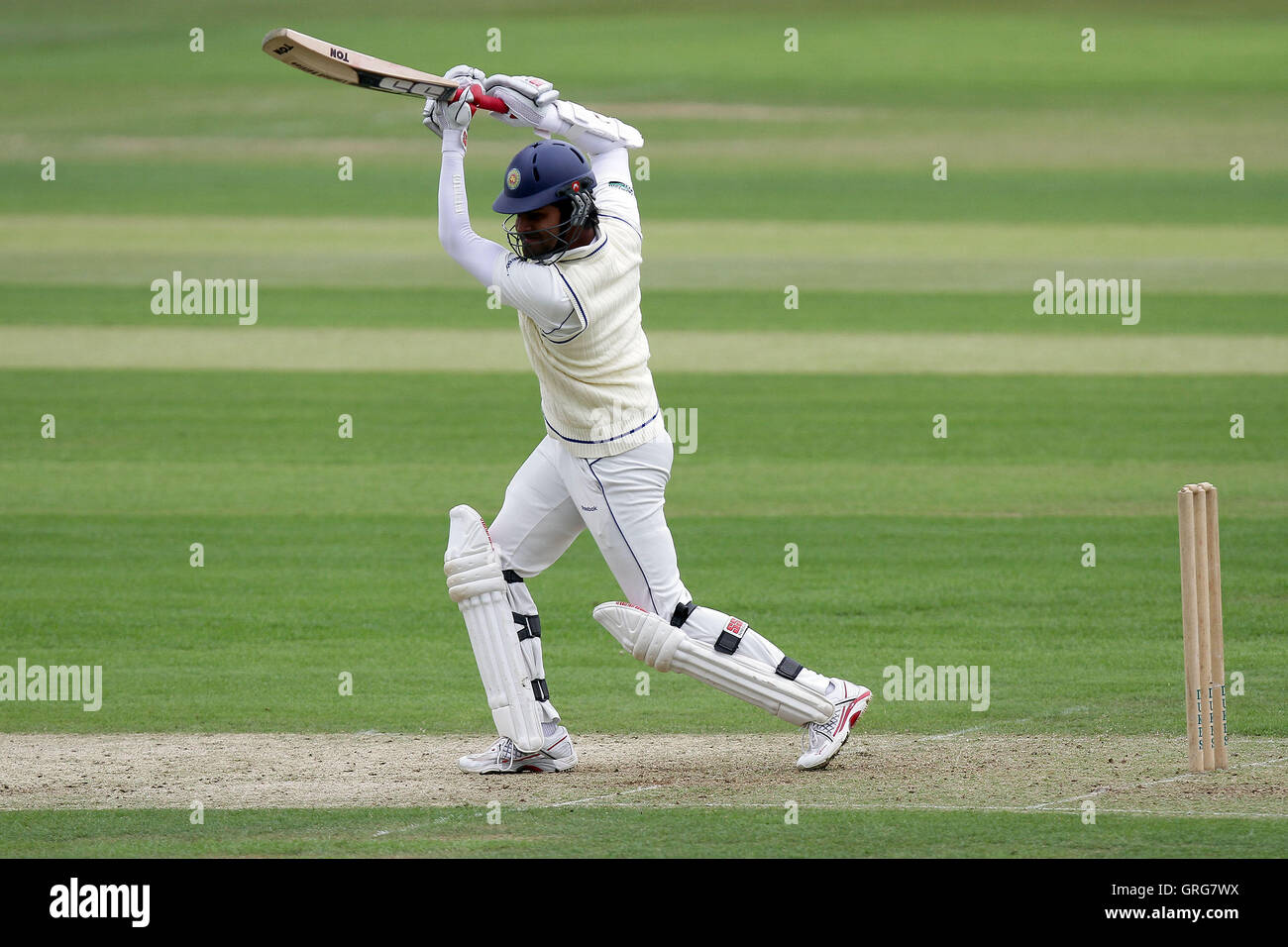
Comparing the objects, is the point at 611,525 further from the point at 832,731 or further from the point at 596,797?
the point at 832,731

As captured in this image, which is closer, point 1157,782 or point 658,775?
point 1157,782

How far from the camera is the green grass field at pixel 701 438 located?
→ 22.0 ft

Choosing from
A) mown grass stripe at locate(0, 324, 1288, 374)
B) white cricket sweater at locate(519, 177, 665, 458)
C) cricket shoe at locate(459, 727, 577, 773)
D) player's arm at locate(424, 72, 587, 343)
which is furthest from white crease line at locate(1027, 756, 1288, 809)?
mown grass stripe at locate(0, 324, 1288, 374)

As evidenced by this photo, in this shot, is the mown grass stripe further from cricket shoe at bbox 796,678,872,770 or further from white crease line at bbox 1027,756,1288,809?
cricket shoe at bbox 796,678,872,770

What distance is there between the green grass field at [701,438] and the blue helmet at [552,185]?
82.2 inches

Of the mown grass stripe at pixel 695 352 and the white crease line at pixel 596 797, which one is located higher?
the mown grass stripe at pixel 695 352

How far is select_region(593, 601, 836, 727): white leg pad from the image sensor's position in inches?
259

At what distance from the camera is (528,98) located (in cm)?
690

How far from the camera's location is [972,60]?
4406 cm

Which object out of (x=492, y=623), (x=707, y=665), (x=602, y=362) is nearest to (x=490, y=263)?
(x=602, y=362)

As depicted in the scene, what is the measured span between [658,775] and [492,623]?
0.87 metres

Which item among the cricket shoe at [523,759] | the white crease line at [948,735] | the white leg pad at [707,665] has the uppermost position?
the white leg pad at [707,665]

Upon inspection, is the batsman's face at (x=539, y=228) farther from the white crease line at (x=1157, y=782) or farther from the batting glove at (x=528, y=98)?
the white crease line at (x=1157, y=782)

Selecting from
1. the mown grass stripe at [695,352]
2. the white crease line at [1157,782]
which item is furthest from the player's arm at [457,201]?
the mown grass stripe at [695,352]
